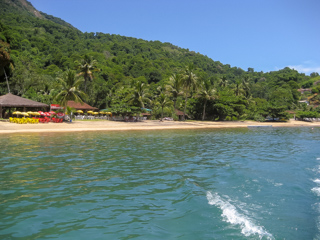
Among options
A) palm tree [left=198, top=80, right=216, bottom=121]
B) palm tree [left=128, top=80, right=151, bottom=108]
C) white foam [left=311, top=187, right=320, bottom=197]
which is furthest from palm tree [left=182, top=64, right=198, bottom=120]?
white foam [left=311, top=187, right=320, bottom=197]

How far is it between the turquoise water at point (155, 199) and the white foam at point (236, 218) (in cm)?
2

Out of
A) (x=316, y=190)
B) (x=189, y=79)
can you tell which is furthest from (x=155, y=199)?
(x=189, y=79)

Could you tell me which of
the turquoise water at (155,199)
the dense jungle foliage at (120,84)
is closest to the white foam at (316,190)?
the turquoise water at (155,199)

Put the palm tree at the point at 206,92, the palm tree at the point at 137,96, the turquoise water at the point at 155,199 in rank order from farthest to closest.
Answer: the palm tree at the point at 206,92, the palm tree at the point at 137,96, the turquoise water at the point at 155,199

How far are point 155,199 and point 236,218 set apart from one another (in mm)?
2088

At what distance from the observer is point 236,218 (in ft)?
19.1

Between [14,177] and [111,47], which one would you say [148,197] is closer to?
[14,177]

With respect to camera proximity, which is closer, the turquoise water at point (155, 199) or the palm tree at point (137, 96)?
the turquoise water at point (155, 199)

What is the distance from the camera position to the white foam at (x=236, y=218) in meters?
5.15

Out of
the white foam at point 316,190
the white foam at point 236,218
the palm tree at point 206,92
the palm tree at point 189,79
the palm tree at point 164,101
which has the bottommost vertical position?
the white foam at point 236,218

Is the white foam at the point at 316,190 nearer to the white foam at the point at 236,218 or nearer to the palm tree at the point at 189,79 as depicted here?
the white foam at the point at 236,218

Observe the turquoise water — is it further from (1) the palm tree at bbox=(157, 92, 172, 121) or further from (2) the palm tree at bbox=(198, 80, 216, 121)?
(2) the palm tree at bbox=(198, 80, 216, 121)

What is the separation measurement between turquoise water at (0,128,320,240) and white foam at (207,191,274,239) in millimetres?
19

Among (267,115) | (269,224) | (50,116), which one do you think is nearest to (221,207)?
(269,224)
